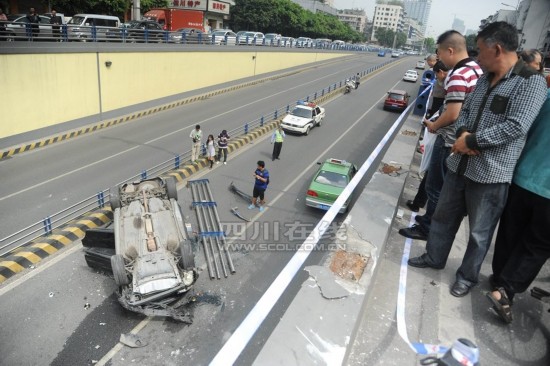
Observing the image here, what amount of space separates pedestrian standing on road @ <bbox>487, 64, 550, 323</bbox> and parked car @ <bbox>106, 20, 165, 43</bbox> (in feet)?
78.0

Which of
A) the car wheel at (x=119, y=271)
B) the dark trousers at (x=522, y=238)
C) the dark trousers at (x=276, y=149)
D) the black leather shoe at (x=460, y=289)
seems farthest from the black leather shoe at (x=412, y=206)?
the dark trousers at (x=276, y=149)

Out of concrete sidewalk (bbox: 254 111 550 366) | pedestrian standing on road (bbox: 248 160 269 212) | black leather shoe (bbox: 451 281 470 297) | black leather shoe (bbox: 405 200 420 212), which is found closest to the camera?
concrete sidewalk (bbox: 254 111 550 366)

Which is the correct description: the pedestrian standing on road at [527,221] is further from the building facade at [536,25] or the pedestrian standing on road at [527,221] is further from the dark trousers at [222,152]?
the building facade at [536,25]

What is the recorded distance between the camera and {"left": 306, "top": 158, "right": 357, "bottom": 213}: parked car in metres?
12.8

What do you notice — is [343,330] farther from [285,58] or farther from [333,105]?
[285,58]

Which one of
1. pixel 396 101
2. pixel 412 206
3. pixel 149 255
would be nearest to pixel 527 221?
pixel 412 206

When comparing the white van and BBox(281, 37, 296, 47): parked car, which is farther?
BBox(281, 37, 296, 47): parked car

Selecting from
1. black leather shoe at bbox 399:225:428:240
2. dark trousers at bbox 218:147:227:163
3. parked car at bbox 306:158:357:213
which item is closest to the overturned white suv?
parked car at bbox 306:158:357:213

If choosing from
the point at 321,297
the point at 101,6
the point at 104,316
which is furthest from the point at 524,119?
the point at 101,6

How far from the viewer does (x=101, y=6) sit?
3594 cm

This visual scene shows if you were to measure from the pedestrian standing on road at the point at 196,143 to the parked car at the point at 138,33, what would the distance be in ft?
33.5

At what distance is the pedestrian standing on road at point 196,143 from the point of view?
16516mm

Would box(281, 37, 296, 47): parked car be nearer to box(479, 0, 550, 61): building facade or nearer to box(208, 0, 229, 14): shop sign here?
box(208, 0, 229, 14): shop sign

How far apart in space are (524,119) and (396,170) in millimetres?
2957
